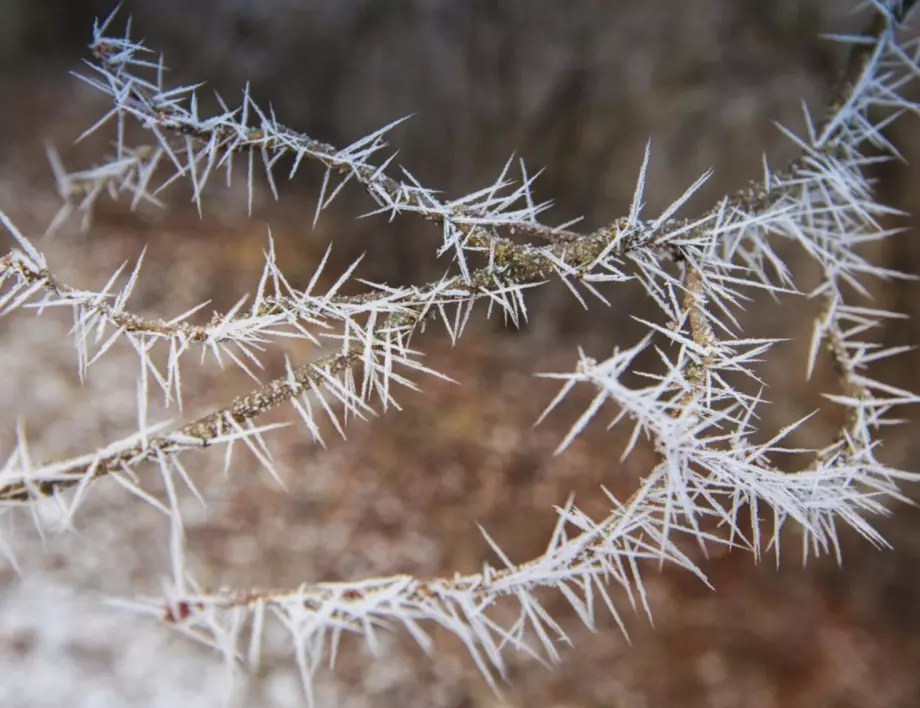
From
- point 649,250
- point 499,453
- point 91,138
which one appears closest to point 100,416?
point 91,138

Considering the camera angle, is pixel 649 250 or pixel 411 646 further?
pixel 411 646

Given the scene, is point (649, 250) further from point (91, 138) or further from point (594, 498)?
point (91, 138)

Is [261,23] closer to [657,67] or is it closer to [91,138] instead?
[91,138]

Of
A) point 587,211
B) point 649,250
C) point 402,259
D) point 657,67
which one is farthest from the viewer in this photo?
point 402,259

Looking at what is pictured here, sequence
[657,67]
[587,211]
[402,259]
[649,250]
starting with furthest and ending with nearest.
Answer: [402,259]
[587,211]
[657,67]
[649,250]

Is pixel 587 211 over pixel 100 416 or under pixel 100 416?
over

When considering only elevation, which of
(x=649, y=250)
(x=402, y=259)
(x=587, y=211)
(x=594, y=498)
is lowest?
(x=594, y=498)
